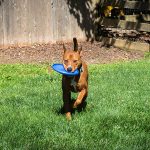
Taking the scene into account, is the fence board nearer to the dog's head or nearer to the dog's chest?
the dog's chest

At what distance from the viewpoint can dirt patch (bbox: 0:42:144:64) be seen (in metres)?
12.2

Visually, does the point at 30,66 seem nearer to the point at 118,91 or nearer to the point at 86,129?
the point at 118,91

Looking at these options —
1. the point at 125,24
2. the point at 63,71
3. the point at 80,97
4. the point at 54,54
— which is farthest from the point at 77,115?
the point at 125,24

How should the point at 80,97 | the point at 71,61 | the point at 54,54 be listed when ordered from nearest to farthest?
the point at 71,61 → the point at 80,97 → the point at 54,54

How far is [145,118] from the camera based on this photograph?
6.10m

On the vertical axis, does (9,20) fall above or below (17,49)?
above

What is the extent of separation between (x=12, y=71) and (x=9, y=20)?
344cm

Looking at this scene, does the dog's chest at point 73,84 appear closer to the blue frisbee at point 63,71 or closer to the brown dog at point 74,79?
the brown dog at point 74,79

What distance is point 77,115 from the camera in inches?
246

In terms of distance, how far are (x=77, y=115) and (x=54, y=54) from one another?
6735 mm

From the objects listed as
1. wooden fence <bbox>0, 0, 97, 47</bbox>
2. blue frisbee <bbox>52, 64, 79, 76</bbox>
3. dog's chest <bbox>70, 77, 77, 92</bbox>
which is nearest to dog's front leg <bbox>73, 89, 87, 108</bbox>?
dog's chest <bbox>70, 77, 77, 92</bbox>

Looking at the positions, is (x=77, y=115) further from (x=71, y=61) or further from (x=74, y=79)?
(x=71, y=61)

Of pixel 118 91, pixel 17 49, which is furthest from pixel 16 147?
pixel 17 49

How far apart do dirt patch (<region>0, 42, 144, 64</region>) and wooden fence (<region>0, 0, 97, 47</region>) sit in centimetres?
35
